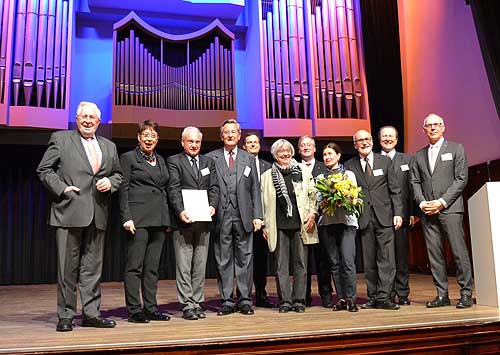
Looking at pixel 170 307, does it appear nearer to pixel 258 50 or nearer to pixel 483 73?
pixel 258 50

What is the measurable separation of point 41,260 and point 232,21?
14.0ft

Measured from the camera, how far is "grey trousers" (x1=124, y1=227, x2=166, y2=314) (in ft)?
11.1

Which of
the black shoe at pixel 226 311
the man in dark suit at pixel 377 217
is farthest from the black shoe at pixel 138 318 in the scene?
the man in dark suit at pixel 377 217

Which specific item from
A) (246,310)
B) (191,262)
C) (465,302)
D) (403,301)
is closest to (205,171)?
(191,262)

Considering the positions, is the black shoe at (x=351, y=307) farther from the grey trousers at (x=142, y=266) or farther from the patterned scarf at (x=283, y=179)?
the grey trousers at (x=142, y=266)

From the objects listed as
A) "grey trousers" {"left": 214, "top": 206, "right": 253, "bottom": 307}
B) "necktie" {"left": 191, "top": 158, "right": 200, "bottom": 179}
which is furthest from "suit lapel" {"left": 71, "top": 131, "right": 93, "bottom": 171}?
"grey trousers" {"left": 214, "top": 206, "right": 253, "bottom": 307}

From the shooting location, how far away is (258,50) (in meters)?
6.81

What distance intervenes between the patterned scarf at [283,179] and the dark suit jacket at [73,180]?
1.13 metres

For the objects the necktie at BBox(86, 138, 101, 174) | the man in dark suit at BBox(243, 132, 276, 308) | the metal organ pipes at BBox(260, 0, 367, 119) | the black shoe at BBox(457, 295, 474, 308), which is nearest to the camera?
the necktie at BBox(86, 138, 101, 174)

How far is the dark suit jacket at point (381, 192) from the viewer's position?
3952mm

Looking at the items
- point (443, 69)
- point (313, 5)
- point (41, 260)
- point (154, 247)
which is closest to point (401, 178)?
point (154, 247)

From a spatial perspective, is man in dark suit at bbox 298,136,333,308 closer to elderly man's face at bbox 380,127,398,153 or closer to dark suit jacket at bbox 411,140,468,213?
elderly man's face at bbox 380,127,398,153

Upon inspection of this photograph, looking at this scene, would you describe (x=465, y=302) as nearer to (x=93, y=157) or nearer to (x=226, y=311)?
(x=226, y=311)

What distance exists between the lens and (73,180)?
3.15m
